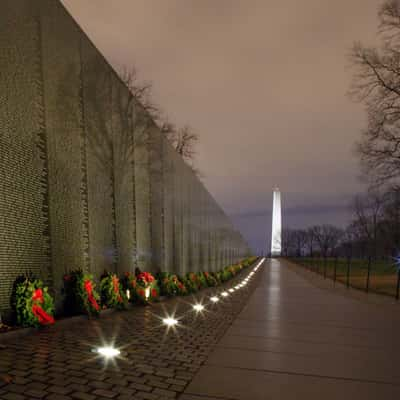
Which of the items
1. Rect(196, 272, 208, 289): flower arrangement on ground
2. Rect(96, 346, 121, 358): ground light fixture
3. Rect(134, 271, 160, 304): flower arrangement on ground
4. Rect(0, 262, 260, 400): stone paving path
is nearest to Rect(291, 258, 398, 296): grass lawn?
Rect(196, 272, 208, 289): flower arrangement on ground

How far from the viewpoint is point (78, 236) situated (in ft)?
28.0

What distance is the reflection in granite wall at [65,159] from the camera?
638cm

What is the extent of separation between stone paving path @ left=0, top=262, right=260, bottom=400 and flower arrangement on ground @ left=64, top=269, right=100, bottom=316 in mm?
287

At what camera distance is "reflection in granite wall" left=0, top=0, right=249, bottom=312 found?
20.9 feet

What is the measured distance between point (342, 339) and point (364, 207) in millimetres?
81602

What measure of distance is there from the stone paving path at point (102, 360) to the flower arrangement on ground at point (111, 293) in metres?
0.92

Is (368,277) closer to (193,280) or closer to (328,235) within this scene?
(193,280)

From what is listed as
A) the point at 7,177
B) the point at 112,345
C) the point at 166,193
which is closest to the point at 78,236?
the point at 7,177

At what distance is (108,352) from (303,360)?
9.25 ft

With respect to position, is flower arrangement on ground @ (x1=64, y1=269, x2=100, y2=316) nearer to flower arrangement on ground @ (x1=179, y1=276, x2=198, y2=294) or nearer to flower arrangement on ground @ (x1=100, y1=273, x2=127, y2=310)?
flower arrangement on ground @ (x1=100, y1=273, x2=127, y2=310)

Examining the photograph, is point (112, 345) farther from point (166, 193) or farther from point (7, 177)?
point (166, 193)

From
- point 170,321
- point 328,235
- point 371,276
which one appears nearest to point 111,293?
point 170,321

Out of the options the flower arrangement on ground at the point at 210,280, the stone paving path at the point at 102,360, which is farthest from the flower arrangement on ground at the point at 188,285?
the stone paving path at the point at 102,360

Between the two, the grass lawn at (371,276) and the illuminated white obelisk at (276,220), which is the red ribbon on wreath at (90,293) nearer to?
the grass lawn at (371,276)
